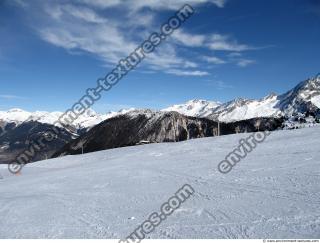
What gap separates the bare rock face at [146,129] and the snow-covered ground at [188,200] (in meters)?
137

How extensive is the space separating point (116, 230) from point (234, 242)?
12.0 feet

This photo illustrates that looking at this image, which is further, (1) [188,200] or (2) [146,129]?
(2) [146,129]

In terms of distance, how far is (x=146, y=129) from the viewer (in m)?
172

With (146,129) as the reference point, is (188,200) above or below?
below

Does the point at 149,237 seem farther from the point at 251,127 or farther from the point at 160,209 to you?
the point at 251,127

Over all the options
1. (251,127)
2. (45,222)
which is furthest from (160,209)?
(251,127)

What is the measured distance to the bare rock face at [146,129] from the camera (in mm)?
167125

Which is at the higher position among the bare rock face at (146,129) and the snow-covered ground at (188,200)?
the bare rock face at (146,129)

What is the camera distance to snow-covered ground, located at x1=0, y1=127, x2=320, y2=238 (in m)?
11.1

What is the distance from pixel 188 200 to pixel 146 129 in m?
157

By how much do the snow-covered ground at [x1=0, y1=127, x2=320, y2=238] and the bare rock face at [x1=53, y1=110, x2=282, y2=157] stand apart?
137435mm

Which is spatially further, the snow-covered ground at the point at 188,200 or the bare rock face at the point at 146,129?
the bare rock face at the point at 146,129

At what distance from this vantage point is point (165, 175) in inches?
835

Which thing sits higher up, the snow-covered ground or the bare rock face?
the bare rock face
